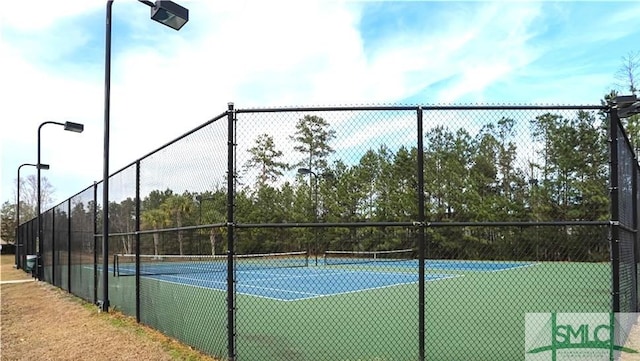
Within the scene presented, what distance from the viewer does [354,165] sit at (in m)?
5.64

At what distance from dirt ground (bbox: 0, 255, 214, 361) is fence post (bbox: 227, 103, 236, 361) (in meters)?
0.55

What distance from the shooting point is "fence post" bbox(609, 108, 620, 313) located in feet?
15.8

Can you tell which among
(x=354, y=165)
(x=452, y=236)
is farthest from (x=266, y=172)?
(x=452, y=236)

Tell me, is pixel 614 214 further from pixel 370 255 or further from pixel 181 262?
pixel 370 255

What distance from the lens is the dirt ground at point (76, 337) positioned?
5980 mm

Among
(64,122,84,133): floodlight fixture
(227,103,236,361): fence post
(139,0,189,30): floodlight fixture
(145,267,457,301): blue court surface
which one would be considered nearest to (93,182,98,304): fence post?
(145,267,457,301): blue court surface

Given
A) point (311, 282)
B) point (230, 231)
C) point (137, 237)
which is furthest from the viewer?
point (311, 282)

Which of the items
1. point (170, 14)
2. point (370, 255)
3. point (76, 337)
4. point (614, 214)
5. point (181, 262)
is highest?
point (170, 14)

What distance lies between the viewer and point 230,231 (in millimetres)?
5309

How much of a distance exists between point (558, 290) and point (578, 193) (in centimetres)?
828

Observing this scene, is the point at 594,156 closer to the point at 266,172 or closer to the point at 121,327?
the point at 266,172

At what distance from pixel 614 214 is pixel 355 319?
5.11 metres

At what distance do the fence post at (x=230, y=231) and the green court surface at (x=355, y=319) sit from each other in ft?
1.06

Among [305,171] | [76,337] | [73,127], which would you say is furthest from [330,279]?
[305,171]
